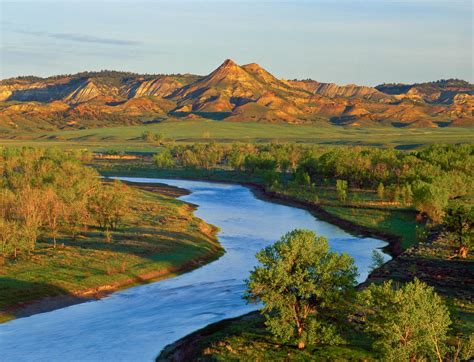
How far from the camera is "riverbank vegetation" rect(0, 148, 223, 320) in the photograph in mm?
69000

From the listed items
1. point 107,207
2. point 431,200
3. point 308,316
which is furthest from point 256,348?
point 431,200

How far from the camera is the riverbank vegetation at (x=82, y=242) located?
2717 inches

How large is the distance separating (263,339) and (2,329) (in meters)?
22.4

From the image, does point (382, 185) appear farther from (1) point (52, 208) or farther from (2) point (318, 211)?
(1) point (52, 208)

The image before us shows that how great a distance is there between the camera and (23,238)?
76.8 meters

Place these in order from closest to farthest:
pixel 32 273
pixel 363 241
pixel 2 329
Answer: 1. pixel 2 329
2. pixel 32 273
3. pixel 363 241

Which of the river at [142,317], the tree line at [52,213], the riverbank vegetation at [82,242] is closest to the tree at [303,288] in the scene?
the river at [142,317]

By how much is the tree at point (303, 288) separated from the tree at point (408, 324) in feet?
15.3

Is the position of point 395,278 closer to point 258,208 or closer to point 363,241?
point 363,241

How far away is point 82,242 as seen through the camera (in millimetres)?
85875

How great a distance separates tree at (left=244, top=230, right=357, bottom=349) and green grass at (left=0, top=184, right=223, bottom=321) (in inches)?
972

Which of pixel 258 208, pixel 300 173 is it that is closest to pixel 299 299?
pixel 258 208

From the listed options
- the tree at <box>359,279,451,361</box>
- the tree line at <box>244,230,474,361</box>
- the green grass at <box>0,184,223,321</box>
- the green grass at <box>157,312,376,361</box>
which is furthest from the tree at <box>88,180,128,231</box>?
the tree at <box>359,279,451,361</box>

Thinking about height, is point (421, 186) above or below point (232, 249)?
above
